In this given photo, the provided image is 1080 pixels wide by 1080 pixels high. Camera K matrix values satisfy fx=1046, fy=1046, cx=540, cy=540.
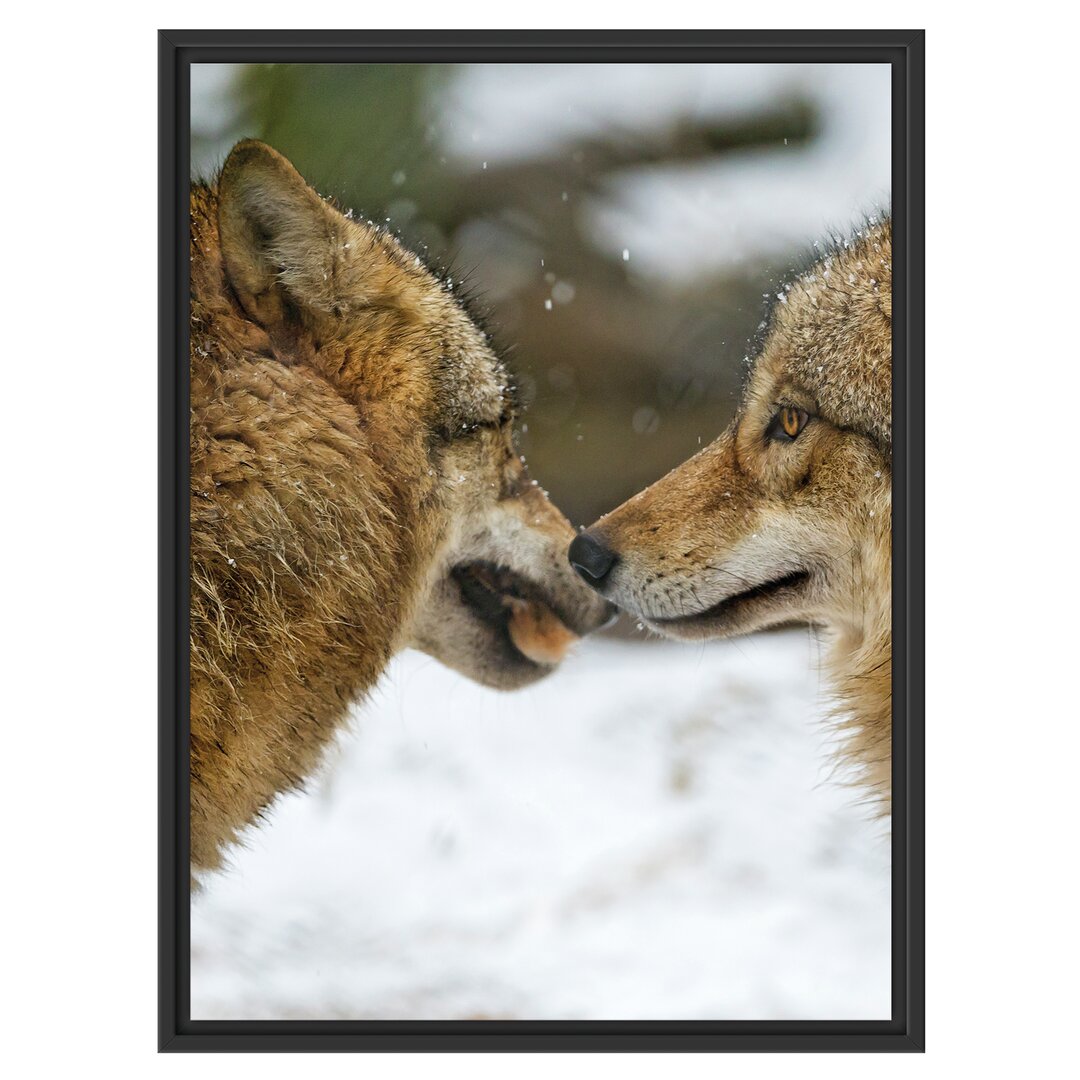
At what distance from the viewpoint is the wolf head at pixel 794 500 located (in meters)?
2.13

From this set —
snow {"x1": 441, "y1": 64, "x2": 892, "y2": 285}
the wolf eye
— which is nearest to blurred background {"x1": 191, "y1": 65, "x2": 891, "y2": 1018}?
snow {"x1": 441, "y1": 64, "x2": 892, "y2": 285}

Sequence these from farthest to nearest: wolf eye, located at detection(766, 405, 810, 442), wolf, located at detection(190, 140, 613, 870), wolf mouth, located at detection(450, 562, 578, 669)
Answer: wolf mouth, located at detection(450, 562, 578, 669)
wolf eye, located at detection(766, 405, 810, 442)
wolf, located at detection(190, 140, 613, 870)

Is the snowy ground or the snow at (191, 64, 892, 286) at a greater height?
the snow at (191, 64, 892, 286)

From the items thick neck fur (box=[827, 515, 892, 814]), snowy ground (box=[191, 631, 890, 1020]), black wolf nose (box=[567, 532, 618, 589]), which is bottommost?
snowy ground (box=[191, 631, 890, 1020])

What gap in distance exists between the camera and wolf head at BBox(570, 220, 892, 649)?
2127mm

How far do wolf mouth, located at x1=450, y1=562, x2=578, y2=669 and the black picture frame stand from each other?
718 millimetres

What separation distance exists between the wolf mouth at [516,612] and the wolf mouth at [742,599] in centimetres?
24

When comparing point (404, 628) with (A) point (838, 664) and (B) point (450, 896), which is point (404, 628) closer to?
(B) point (450, 896)

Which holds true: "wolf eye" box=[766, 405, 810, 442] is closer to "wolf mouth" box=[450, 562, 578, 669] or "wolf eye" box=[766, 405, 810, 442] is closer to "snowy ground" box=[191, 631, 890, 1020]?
"snowy ground" box=[191, 631, 890, 1020]

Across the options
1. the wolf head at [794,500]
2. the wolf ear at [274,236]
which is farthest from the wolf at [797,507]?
the wolf ear at [274,236]

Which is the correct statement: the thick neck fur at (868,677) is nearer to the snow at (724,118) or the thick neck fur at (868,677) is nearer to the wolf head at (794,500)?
the wolf head at (794,500)

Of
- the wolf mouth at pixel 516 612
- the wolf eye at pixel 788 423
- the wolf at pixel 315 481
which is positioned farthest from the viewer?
the wolf mouth at pixel 516 612
